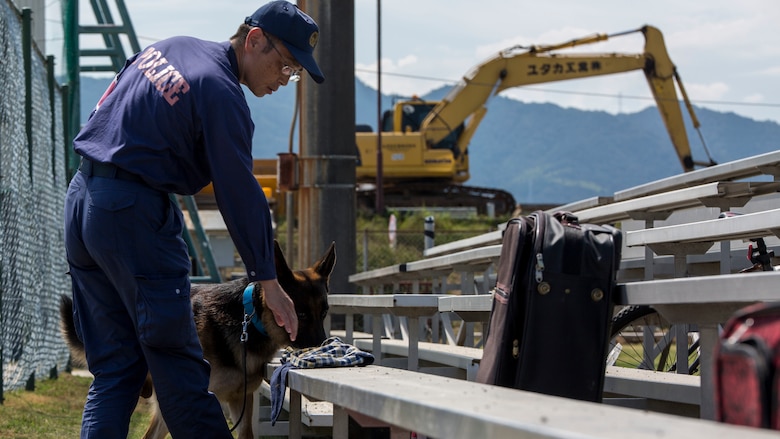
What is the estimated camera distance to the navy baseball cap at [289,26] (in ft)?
12.3

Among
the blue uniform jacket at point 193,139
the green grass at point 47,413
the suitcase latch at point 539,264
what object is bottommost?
the green grass at point 47,413

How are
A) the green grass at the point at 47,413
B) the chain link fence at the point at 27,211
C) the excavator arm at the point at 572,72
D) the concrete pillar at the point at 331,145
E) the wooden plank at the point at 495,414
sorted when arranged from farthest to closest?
the excavator arm at the point at 572,72 < the concrete pillar at the point at 331,145 < the chain link fence at the point at 27,211 < the green grass at the point at 47,413 < the wooden plank at the point at 495,414

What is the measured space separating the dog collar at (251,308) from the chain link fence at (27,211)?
242cm

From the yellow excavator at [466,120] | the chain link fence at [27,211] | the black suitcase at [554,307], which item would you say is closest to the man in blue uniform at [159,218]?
the black suitcase at [554,307]

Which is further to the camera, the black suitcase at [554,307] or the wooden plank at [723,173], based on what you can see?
the wooden plank at [723,173]

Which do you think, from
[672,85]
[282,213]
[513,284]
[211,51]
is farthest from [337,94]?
[672,85]

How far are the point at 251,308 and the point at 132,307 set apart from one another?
167cm

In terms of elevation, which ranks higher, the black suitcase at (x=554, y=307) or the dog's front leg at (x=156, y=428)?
the black suitcase at (x=554, y=307)

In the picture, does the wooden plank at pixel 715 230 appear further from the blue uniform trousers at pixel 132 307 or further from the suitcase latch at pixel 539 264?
the blue uniform trousers at pixel 132 307

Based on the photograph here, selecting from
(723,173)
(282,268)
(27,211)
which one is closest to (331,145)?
(27,211)

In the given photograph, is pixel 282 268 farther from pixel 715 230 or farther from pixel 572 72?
pixel 572 72

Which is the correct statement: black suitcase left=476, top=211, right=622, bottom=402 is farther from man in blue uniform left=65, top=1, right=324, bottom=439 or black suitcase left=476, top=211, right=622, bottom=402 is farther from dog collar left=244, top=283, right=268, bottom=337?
dog collar left=244, top=283, right=268, bottom=337

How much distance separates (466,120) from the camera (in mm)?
37500

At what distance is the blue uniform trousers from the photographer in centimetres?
352
